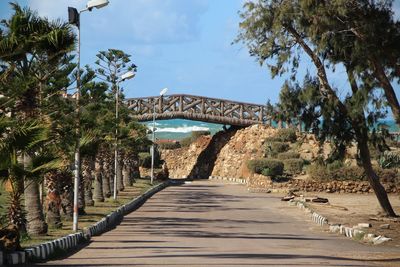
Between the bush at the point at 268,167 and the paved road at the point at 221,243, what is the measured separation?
2317 cm

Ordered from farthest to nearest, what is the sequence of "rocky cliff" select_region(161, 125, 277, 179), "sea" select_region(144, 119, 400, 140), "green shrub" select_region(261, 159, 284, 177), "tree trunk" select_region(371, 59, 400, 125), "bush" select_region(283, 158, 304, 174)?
"sea" select_region(144, 119, 400, 140) < "rocky cliff" select_region(161, 125, 277, 179) < "bush" select_region(283, 158, 304, 174) < "green shrub" select_region(261, 159, 284, 177) < "tree trunk" select_region(371, 59, 400, 125)

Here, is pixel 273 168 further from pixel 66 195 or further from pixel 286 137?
pixel 66 195

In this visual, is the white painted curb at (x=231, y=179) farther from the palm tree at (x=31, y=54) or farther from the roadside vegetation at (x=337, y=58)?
the palm tree at (x=31, y=54)

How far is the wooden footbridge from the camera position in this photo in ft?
228

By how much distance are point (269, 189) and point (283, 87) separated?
25.2 m

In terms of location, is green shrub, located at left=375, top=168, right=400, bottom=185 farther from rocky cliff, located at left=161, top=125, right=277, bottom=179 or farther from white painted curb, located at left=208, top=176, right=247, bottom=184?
rocky cliff, located at left=161, top=125, right=277, bottom=179

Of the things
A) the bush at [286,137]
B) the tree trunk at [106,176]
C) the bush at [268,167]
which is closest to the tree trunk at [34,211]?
the tree trunk at [106,176]

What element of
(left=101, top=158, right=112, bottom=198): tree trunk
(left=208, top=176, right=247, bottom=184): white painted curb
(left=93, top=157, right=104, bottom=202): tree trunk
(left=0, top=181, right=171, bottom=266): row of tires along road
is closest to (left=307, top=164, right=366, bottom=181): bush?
(left=208, top=176, right=247, bottom=184): white painted curb

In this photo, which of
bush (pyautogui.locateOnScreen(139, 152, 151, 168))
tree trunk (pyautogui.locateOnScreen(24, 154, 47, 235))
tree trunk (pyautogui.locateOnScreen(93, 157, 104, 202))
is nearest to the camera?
tree trunk (pyautogui.locateOnScreen(24, 154, 47, 235))

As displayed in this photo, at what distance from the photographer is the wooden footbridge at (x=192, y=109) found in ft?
228

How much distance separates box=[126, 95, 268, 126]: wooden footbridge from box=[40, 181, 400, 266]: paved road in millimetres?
34991

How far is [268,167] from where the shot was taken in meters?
58.3

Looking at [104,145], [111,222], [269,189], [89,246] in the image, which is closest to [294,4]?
[111,222]

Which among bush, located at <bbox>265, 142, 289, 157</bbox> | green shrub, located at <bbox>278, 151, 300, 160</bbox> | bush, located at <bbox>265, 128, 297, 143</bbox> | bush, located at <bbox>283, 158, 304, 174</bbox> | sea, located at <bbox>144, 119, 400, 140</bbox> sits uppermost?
sea, located at <bbox>144, 119, 400, 140</bbox>
